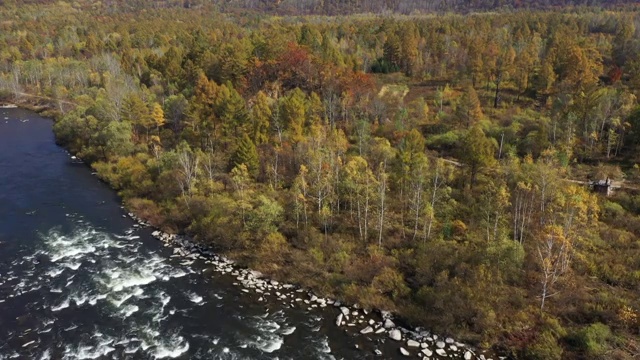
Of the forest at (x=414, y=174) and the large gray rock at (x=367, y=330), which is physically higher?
the forest at (x=414, y=174)

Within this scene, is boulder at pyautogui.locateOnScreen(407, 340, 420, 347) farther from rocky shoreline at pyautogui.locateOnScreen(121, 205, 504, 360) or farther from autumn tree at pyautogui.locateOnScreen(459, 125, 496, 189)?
autumn tree at pyautogui.locateOnScreen(459, 125, 496, 189)

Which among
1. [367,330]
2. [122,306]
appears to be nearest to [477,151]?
[367,330]

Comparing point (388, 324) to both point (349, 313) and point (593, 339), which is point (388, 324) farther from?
point (593, 339)

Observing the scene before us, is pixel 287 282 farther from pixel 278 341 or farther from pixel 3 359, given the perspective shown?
pixel 3 359

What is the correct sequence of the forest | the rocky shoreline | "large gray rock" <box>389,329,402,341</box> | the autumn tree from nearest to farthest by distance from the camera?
the rocky shoreline < "large gray rock" <box>389,329,402,341</box> < the forest < the autumn tree

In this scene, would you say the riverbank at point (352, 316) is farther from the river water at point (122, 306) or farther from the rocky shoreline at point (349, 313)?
the river water at point (122, 306)

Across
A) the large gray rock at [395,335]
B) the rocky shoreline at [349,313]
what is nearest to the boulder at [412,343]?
the rocky shoreline at [349,313]

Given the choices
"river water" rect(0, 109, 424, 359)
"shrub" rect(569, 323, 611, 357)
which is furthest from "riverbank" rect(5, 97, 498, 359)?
"shrub" rect(569, 323, 611, 357)

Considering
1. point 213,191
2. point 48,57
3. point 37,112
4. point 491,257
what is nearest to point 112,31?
point 48,57
